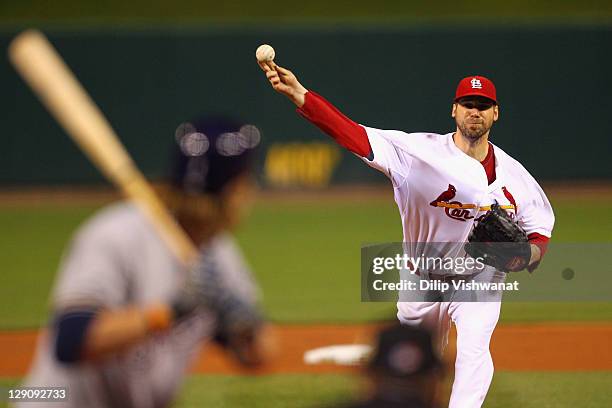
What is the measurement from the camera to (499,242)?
5352 mm

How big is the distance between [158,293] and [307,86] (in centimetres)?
1644

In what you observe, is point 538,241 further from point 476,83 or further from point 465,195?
point 476,83

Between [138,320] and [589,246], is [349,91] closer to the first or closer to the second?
[589,246]

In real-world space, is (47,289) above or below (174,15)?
below

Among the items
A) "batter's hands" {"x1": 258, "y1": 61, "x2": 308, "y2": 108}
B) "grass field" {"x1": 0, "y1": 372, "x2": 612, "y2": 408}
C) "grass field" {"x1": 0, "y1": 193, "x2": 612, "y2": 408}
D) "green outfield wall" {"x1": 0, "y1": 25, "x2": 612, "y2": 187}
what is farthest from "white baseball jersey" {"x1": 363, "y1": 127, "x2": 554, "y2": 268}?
"green outfield wall" {"x1": 0, "y1": 25, "x2": 612, "y2": 187}

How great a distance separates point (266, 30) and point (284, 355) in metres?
11.4

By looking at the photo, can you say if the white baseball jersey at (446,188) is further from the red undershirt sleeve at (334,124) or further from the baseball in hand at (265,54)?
the baseball in hand at (265,54)

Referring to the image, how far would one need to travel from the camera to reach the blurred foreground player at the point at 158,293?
88.3 inches

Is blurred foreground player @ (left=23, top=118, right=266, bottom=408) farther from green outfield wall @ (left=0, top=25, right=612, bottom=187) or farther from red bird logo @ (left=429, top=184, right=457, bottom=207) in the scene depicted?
green outfield wall @ (left=0, top=25, right=612, bottom=187)

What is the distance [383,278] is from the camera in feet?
20.3

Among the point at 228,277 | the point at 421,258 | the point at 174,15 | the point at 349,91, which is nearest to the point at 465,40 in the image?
the point at 349,91

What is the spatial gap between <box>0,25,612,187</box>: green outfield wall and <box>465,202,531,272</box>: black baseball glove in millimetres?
12749

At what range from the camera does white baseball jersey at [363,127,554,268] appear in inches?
211

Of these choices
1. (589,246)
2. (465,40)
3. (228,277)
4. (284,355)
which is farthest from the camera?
(465,40)
